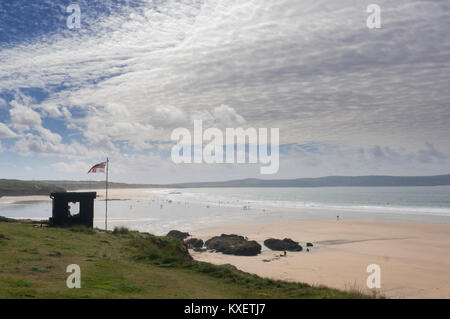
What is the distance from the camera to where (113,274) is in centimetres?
1559

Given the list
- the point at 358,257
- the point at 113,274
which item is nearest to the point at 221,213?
the point at 358,257

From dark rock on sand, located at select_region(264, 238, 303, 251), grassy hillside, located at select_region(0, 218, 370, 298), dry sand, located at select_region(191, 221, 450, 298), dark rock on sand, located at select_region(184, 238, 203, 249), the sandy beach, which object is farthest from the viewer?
dark rock on sand, located at select_region(184, 238, 203, 249)

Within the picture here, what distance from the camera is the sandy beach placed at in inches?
982

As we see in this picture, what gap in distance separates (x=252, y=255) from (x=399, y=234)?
2745 centimetres

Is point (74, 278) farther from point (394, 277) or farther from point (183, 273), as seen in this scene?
point (394, 277)

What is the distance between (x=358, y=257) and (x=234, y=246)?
13976 mm

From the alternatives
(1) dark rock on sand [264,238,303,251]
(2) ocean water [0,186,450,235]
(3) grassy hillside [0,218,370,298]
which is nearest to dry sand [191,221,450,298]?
(1) dark rock on sand [264,238,303,251]

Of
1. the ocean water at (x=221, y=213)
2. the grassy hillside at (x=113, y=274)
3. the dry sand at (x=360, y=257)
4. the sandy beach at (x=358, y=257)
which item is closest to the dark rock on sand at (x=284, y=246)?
the dry sand at (x=360, y=257)

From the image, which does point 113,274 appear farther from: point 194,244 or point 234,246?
point 194,244

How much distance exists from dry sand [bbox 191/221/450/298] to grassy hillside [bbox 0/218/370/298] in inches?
235

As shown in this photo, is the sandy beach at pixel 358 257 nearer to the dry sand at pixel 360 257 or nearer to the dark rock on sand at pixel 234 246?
the dry sand at pixel 360 257

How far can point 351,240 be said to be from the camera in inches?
1785

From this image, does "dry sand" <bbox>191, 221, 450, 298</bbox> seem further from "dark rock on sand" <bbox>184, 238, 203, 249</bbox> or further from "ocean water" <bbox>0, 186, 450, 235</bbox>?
"ocean water" <bbox>0, 186, 450, 235</bbox>

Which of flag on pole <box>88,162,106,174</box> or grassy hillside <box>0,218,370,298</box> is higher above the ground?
flag on pole <box>88,162,106,174</box>
